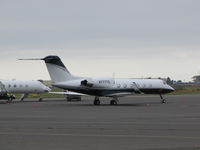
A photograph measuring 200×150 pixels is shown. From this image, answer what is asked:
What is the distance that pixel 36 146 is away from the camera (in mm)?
15219

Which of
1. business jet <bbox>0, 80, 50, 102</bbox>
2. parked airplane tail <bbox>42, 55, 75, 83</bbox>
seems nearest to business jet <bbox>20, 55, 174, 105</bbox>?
parked airplane tail <bbox>42, 55, 75, 83</bbox>

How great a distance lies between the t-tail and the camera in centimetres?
4797

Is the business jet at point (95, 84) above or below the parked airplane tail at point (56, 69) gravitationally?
below

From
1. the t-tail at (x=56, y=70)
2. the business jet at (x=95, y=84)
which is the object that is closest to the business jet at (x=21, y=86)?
the t-tail at (x=56, y=70)

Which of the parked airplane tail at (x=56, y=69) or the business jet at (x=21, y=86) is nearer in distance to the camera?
the parked airplane tail at (x=56, y=69)

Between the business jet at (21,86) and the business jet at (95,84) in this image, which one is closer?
the business jet at (95,84)

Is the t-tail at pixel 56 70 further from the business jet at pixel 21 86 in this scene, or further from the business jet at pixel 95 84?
the business jet at pixel 21 86

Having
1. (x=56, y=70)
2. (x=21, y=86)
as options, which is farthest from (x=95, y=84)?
(x=21, y=86)

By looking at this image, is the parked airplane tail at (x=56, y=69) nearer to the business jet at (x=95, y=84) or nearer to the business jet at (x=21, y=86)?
the business jet at (x=95, y=84)

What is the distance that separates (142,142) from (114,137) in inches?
71.4

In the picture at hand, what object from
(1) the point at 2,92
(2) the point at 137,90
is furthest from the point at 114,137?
(1) the point at 2,92

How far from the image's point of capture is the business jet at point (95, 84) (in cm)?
4797

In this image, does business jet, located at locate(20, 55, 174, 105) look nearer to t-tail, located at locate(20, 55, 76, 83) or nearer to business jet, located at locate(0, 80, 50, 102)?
t-tail, located at locate(20, 55, 76, 83)

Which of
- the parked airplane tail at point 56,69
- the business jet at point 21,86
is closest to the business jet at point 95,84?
the parked airplane tail at point 56,69
